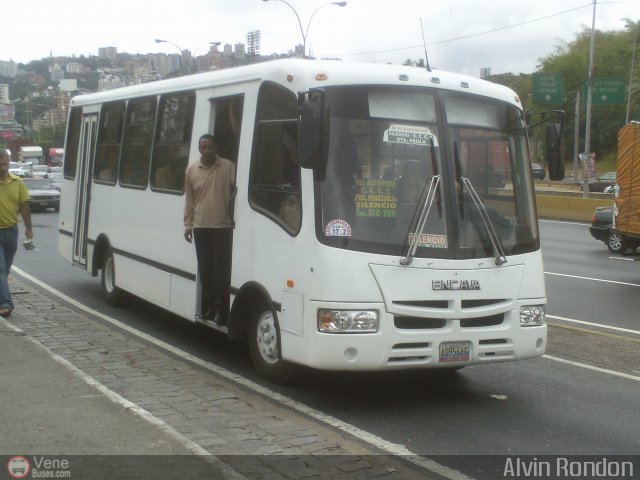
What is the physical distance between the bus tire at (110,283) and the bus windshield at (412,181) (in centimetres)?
568

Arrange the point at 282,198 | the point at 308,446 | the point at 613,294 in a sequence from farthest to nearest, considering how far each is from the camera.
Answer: the point at 613,294
the point at 282,198
the point at 308,446

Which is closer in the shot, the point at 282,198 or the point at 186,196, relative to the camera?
the point at 282,198

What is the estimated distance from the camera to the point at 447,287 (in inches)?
282

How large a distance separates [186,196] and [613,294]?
27.8 feet

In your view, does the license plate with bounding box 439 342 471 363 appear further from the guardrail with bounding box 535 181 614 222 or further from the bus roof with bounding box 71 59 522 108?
the guardrail with bounding box 535 181 614 222

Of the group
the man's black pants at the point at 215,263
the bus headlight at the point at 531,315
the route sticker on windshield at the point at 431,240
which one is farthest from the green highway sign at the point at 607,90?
the route sticker on windshield at the point at 431,240

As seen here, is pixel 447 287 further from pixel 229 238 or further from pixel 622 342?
pixel 622 342

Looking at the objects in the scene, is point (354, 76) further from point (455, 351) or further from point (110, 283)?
point (110, 283)

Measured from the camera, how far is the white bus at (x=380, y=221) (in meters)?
7.01

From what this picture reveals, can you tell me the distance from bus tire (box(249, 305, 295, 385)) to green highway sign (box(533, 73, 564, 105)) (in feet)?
118

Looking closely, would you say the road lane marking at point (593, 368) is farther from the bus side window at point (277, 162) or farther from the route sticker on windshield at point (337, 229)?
the bus side window at point (277, 162)

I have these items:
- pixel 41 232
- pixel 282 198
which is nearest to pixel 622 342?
pixel 282 198

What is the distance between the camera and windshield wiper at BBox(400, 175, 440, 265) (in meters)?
7.08

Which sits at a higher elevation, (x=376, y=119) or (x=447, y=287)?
(x=376, y=119)
